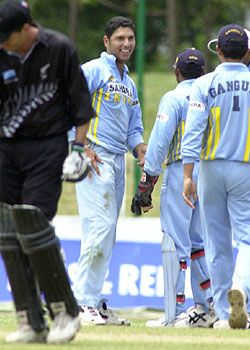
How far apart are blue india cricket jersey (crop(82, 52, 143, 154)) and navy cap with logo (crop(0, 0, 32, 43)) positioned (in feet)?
9.23

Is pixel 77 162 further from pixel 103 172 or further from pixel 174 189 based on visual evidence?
pixel 174 189

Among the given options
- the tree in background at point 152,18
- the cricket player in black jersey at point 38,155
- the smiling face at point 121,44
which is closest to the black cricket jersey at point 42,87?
the cricket player in black jersey at point 38,155

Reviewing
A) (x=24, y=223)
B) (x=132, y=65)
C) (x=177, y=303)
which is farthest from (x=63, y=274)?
(x=132, y=65)

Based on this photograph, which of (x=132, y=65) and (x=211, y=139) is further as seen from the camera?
(x=132, y=65)

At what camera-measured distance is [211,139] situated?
31.2ft

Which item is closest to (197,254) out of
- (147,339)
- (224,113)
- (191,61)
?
(191,61)

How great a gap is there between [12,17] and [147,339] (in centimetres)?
226

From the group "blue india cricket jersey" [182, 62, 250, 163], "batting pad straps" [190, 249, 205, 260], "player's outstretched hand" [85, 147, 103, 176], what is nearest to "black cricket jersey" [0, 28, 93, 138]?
"blue india cricket jersey" [182, 62, 250, 163]

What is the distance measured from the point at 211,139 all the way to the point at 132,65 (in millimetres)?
26980

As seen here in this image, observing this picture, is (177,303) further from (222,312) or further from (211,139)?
(211,139)

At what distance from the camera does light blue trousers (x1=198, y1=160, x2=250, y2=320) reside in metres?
9.39

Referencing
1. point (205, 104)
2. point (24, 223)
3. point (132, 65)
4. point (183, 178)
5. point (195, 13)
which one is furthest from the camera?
point (195, 13)

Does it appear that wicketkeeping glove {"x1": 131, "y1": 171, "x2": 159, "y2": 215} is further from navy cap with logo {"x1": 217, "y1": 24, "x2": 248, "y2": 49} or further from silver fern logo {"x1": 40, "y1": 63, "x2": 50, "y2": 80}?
silver fern logo {"x1": 40, "y1": 63, "x2": 50, "y2": 80}

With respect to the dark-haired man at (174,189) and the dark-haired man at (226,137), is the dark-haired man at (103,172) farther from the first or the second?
the dark-haired man at (226,137)
